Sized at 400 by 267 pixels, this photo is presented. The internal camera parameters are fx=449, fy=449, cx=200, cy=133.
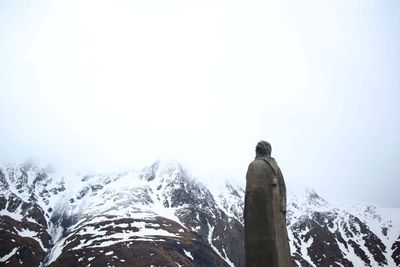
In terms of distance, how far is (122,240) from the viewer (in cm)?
19188

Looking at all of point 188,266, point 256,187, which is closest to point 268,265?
point 256,187

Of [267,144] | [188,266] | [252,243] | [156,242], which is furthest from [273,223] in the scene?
[156,242]

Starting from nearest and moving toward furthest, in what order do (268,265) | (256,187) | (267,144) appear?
(268,265), (256,187), (267,144)

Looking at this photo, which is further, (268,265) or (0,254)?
(0,254)

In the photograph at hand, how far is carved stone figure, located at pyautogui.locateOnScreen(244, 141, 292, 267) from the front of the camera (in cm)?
1148

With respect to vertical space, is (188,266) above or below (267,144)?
above

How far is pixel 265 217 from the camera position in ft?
38.9

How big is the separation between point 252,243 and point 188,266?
6684 inches

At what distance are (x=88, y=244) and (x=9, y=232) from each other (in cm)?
3928

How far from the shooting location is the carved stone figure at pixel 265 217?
11.5 meters

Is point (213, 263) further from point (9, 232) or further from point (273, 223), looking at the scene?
point (273, 223)

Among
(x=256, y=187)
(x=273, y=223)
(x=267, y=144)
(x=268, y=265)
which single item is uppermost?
(x=267, y=144)

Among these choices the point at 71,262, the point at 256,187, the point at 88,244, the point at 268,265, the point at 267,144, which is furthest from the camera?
the point at 88,244

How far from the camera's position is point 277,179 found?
12.5 metres
